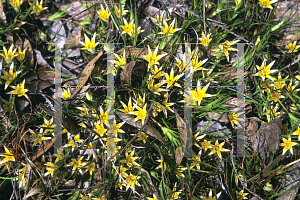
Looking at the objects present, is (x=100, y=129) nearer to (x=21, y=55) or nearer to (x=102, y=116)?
(x=102, y=116)

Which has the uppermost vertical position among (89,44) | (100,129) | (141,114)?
(89,44)

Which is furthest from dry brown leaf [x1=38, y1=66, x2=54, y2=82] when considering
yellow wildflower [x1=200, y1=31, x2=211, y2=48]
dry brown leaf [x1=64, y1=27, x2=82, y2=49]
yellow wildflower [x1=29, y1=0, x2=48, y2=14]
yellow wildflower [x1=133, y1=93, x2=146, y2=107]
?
yellow wildflower [x1=200, y1=31, x2=211, y2=48]

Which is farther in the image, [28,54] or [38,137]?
[28,54]

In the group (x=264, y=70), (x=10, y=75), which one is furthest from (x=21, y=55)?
(x=264, y=70)

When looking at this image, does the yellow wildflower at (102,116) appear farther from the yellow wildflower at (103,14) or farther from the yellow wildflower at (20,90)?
the yellow wildflower at (103,14)

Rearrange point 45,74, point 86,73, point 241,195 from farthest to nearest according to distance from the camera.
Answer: point 45,74
point 86,73
point 241,195

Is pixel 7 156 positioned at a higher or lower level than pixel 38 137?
lower

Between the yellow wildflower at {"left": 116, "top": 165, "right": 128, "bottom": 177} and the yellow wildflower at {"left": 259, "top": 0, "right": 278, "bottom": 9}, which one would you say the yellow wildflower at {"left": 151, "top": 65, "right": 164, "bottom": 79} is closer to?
the yellow wildflower at {"left": 116, "top": 165, "right": 128, "bottom": 177}

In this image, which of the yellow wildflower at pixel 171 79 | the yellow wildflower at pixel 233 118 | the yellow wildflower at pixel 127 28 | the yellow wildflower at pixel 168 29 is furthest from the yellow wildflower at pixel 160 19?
the yellow wildflower at pixel 233 118
